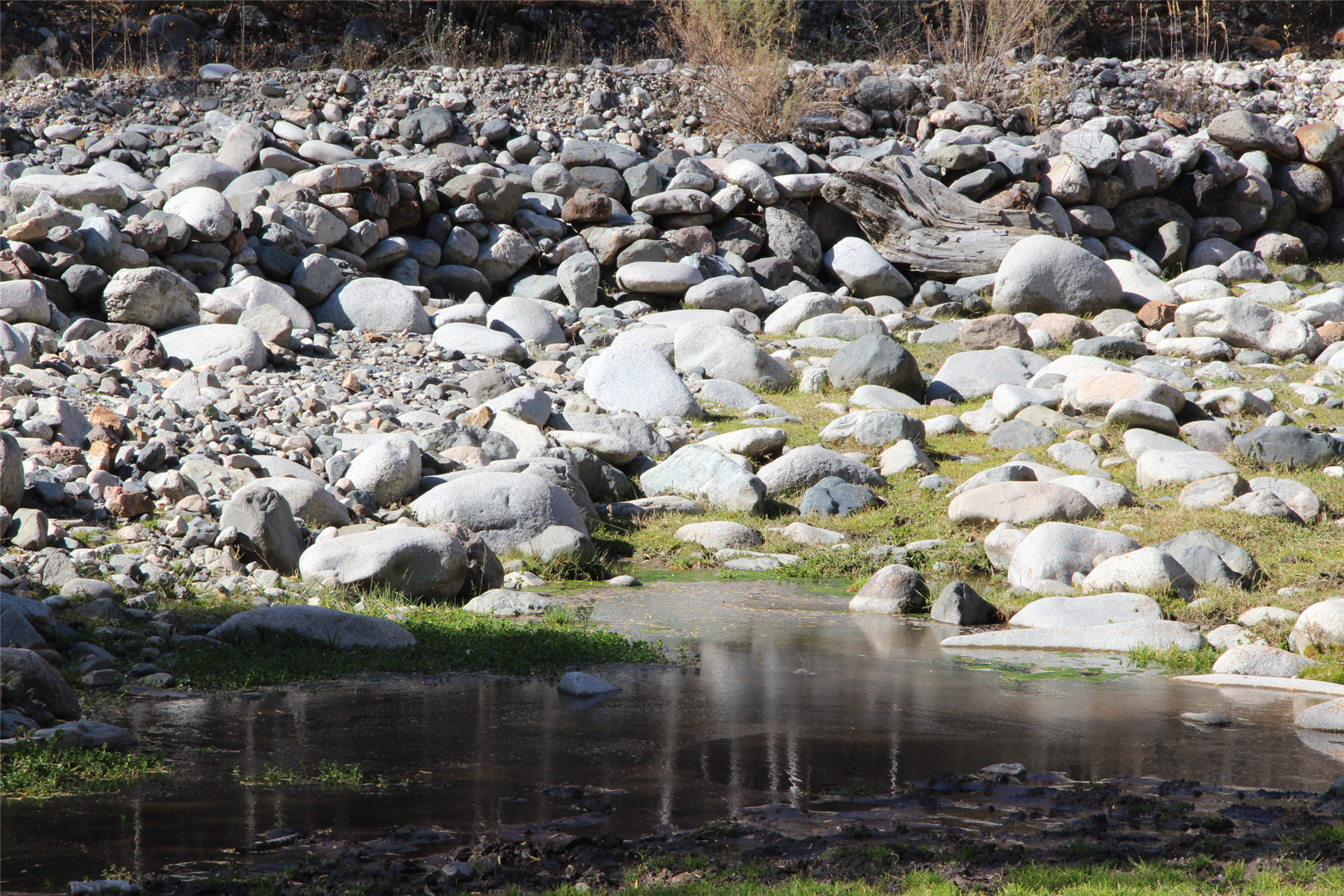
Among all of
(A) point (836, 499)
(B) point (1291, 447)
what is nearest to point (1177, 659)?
(A) point (836, 499)

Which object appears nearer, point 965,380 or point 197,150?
point 965,380

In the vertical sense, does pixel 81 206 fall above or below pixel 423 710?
above

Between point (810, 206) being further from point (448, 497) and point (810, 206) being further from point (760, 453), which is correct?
point (448, 497)

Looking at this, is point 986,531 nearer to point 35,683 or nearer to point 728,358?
point 728,358

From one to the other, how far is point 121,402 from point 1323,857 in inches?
387

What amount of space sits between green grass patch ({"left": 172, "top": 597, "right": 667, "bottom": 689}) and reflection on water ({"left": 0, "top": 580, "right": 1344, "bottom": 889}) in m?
0.22

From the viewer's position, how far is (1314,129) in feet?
66.1

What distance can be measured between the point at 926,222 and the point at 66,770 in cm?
1552

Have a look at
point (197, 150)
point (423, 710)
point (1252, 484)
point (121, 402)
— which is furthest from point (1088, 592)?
point (197, 150)

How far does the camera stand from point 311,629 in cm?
646

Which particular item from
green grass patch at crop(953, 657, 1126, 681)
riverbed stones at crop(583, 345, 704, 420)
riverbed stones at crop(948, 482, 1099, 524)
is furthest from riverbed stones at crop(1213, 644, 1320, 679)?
riverbed stones at crop(583, 345, 704, 420)

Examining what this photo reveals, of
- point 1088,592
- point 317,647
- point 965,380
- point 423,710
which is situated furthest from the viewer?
point 965,380

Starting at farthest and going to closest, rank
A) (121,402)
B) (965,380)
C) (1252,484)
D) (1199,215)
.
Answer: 1. (1199,215)
2. (965,380)
3. (121,402)
4. (1252,484)

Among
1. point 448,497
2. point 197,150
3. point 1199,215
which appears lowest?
point 448,497
